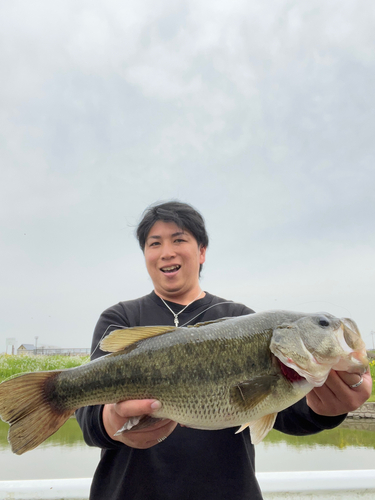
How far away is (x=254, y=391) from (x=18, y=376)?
40.5 inches

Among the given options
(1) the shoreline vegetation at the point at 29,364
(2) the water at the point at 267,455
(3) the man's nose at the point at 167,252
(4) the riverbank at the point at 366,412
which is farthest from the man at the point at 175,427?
(1) the shoreline vegetation at the point at 29,364

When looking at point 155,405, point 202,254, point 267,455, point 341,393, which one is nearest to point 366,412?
point 267,455

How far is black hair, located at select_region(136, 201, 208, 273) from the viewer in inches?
93.0

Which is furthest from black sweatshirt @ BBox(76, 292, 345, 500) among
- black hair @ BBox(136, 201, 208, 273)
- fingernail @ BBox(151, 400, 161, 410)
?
black hair @ BBox(136, 201, 208, 273)

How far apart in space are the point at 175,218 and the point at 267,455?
4.14 meters

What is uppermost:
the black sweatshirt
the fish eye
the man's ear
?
the man's ear

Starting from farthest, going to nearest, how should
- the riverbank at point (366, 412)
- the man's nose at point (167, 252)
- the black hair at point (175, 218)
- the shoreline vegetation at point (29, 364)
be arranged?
the shoreline vegetation at point (29, 364)
the riverbank at point (366, 412)
the black hair at point (175, 218)
the man's nose at point (167, 252)

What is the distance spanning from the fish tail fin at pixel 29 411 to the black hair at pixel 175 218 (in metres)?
1.24

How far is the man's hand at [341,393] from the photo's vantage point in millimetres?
1495

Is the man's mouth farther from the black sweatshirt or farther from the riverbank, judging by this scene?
the riverbank

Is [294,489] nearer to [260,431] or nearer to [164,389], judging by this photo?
[260,431]

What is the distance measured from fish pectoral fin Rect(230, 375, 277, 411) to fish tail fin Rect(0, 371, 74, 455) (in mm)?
722

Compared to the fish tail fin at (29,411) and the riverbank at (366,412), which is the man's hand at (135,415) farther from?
the riverbank at (366,412)

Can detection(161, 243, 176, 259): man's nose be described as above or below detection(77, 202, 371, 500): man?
above
